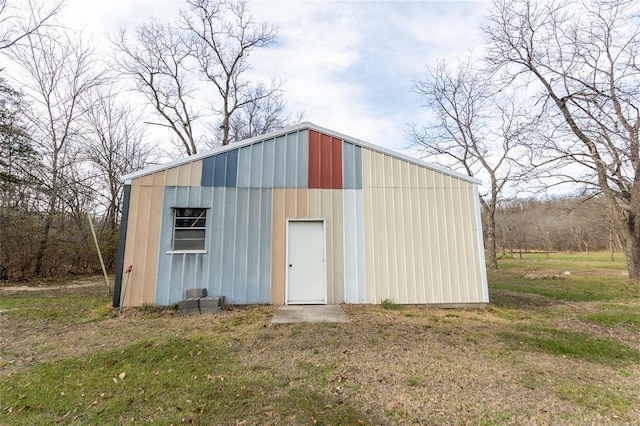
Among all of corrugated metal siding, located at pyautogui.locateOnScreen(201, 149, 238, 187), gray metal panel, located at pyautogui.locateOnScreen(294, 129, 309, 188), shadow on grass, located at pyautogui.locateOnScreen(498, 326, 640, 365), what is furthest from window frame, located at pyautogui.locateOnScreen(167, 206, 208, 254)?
shadow on grass, located at pyautogui.locateOnScreen(498, 326, 640, 365)

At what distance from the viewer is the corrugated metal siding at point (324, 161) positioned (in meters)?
6.95

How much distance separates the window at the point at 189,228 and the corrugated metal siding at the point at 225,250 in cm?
13

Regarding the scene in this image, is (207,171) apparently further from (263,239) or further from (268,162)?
(263,239)

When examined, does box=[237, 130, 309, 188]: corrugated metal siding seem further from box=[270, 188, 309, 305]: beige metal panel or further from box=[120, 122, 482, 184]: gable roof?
box=[270, 188, 309, 305]: beige metal panel

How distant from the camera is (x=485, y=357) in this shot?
3793 mm

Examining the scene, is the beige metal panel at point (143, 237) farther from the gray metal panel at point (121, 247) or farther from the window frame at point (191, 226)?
the window frame at point (191, 226)

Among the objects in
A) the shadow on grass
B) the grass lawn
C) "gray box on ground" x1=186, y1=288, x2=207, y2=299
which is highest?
"gray box on ground" x1=186, y1=288, x2=207, y2=299

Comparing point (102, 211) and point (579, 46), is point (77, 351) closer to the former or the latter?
point (102, 211)

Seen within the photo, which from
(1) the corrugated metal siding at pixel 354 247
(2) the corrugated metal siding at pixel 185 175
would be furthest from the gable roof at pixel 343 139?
(1) the corrugated metal siding at pixel 354 247

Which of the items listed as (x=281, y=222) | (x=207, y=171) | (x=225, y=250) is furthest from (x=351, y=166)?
(x=225, y=250)

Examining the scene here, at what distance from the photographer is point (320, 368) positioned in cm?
342

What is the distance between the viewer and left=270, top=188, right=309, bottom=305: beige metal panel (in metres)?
6.51

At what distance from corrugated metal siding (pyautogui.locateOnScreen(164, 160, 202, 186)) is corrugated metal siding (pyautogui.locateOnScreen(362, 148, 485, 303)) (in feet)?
13.7

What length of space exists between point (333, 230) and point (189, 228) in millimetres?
3480
